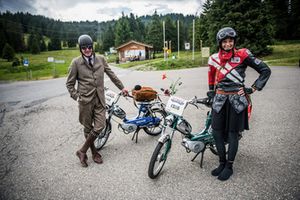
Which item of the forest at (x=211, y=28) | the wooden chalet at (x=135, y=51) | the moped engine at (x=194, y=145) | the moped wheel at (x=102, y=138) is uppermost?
the forest at (x=211, y=28)

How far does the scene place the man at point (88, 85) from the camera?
3.29 meters

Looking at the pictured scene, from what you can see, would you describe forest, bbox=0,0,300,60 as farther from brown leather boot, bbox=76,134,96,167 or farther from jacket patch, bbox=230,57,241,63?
brown leather boot, bbox=76,134,96,167

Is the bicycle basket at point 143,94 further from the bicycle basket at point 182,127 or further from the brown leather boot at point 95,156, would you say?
the brown leather boot at point 95,156

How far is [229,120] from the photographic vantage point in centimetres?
287

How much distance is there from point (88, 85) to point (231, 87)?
216 cm

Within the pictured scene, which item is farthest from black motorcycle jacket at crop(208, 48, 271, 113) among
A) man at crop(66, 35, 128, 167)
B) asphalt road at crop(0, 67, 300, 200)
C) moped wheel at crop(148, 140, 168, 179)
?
man at crop(66, 35, 128, 167)

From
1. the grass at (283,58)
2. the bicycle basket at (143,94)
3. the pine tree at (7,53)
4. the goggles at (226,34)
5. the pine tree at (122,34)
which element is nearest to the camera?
the goggles at (226,34)

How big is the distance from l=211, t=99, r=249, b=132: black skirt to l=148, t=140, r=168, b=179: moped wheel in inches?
32.2

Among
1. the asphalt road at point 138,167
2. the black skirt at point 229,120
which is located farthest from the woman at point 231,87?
the asphalt road at point 138,167

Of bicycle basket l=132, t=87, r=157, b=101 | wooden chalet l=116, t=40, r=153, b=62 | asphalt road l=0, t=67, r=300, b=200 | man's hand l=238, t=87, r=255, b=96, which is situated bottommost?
asphalt road l=0, t=67, r=300, b=200

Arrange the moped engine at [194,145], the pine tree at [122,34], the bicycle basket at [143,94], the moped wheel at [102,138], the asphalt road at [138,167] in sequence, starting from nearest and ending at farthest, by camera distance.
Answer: the asphalt road at [138,167] < the moped engine at [194,145] < the bicycle basket at [143,94] < the moped wheel at [102,138] < the pine tree at [122,34]

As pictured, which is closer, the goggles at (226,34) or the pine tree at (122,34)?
the goggles at (226,34)

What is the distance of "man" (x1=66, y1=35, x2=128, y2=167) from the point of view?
3287mm

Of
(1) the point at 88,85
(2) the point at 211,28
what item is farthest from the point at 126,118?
(2) the point at 211,28
